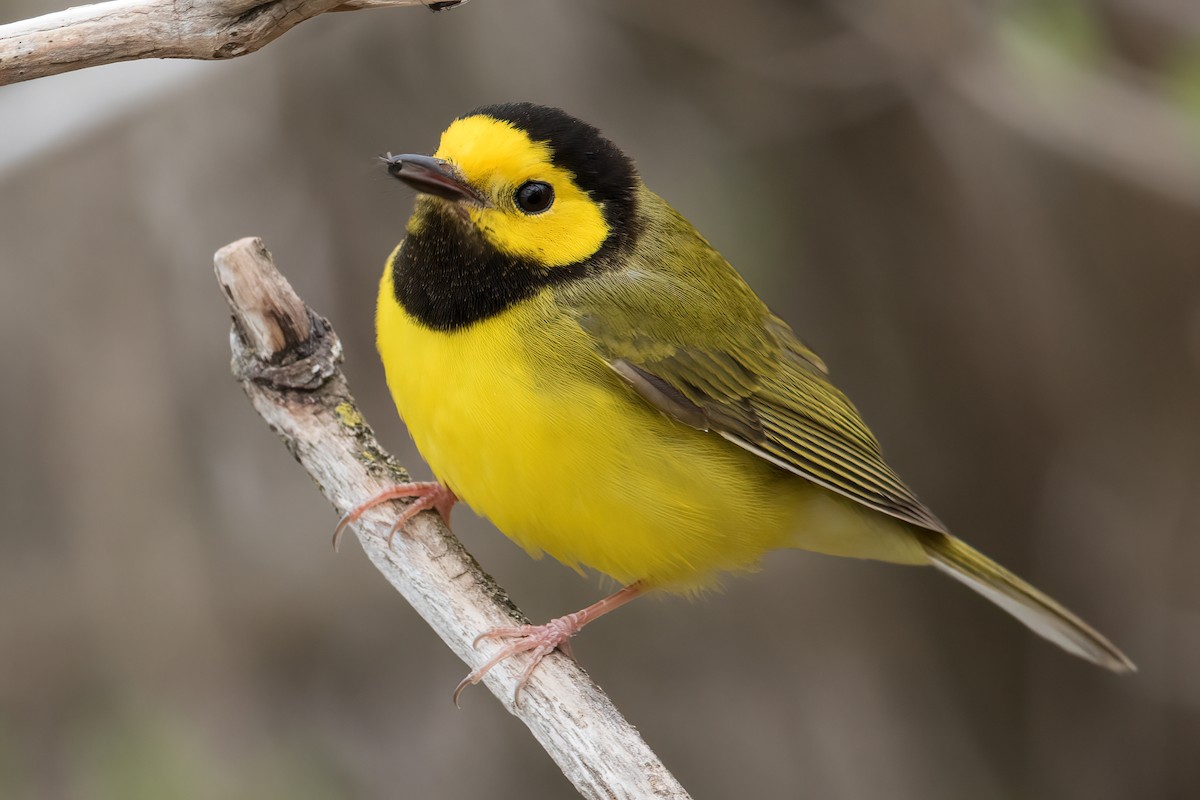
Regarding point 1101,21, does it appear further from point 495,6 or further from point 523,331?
point 523,331

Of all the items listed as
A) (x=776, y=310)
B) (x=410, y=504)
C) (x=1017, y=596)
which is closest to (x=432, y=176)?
(x=410, y=504)

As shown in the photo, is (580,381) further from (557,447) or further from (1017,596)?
(1017,596)

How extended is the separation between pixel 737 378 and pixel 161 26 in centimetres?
181

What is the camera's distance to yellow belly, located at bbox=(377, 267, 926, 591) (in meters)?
3.12

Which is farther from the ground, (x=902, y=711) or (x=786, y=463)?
(x=786, y=463)

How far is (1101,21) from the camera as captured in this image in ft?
17.5

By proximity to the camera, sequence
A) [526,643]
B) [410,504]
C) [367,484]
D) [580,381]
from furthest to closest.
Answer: [410,504]
[367,484]
[580,381]
[526,643]

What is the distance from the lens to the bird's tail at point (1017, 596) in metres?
3.92

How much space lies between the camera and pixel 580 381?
321 centimetres

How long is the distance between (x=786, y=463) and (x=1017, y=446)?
274 cm

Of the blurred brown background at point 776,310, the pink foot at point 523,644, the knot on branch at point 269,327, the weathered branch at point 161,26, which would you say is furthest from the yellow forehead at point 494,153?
the blurred brown background at point 776,310

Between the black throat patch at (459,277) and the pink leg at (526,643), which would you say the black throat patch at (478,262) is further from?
the pink leg at (526,643)

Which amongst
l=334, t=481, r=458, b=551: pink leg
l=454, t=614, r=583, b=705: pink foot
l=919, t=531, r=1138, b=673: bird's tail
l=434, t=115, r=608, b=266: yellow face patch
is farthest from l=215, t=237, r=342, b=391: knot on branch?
l=919, t=531, r=1138, b=673: bird's tail

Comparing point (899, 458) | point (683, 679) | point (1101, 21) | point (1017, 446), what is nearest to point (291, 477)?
point (683, 679)
